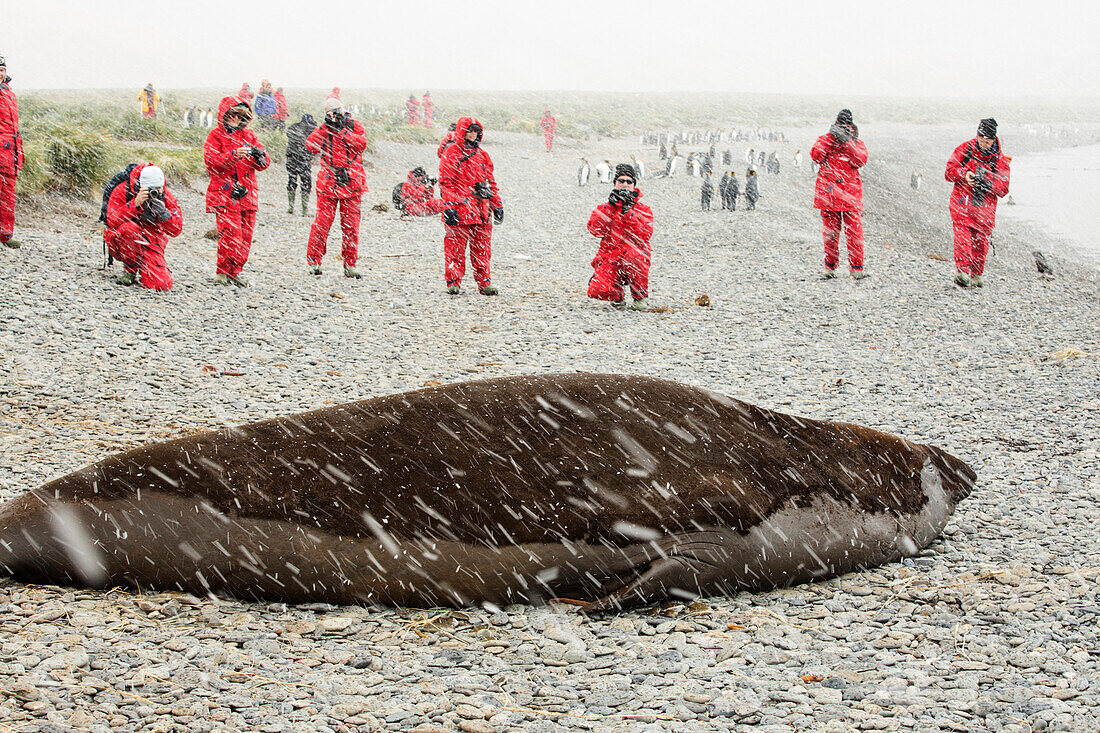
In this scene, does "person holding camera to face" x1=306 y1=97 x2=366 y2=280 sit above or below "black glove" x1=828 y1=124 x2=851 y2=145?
below

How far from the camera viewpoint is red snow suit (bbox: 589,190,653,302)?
31.4 feet

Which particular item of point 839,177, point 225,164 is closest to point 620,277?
point 839,177

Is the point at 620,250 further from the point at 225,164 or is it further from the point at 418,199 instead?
the point at 418,199

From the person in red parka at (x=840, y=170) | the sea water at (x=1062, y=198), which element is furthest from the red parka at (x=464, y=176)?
the sea water at (x=1062, y=198)

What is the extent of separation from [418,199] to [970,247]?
993cm

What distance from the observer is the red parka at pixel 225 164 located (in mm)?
9211

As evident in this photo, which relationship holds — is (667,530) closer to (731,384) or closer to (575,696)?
(575,696)

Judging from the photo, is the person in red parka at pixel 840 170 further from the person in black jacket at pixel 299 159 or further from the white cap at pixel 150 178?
the person in black jacket at pixel 299 159

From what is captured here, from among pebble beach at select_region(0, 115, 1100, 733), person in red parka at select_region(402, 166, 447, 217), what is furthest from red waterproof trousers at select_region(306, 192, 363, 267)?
person in red parka at select_region(402, 166, 447, 217)

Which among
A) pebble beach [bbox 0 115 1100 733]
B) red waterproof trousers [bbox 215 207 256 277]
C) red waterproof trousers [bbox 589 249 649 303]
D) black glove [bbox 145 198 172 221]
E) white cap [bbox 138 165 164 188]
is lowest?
pebble beach [bbox 0 115 1100 733]

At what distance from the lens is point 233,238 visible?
9656mm

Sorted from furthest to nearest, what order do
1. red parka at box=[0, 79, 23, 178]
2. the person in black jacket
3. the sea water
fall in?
the sea water, the person in black jacket, red parka at box=[0, 79, 23, 178]

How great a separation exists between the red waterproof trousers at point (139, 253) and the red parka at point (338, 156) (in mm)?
1961

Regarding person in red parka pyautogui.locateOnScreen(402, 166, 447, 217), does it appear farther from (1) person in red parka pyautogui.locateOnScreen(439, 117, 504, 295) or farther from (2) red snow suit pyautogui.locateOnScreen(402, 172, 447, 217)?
(1) person in red parka pyautogui.locateOnScreen(439, 117, 504, 295)
